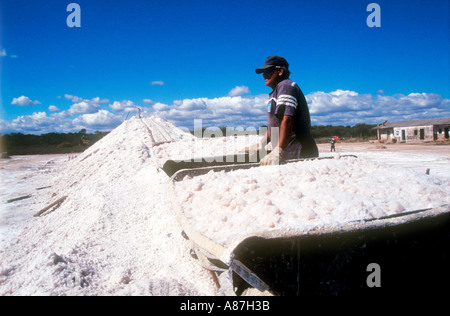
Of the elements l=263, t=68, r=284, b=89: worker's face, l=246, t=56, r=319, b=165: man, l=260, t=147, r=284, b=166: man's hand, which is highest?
l=263, t=68, r=284, b=89: worker's face

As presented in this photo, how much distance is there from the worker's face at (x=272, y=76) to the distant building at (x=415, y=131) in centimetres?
3357

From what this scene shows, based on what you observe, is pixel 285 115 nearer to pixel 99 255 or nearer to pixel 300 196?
pixel 300 196

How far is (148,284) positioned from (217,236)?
2.70ft

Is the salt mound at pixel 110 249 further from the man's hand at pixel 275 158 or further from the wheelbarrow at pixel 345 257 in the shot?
the man's hand at pixel 275 158

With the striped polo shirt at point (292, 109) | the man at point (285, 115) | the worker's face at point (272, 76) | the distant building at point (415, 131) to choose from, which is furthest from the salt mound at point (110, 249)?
the distant building at point (415, 131)

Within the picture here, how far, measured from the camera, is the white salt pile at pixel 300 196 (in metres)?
1.74

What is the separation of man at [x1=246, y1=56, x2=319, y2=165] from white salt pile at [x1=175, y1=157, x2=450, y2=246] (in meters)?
0.44

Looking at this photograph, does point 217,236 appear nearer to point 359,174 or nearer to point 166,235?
point 359,174

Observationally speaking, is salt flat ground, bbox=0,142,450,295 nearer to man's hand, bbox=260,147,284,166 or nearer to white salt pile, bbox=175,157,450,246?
white salt pile, bbox=175,157,450,246

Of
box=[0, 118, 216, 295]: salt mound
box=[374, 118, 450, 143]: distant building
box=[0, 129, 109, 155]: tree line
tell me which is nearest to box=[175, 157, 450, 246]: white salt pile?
box=[0, 118, 216, 295]: salt mound

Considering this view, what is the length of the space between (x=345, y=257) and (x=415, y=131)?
36.1 meters

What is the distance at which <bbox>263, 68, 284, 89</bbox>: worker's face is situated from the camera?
324 centimetres
